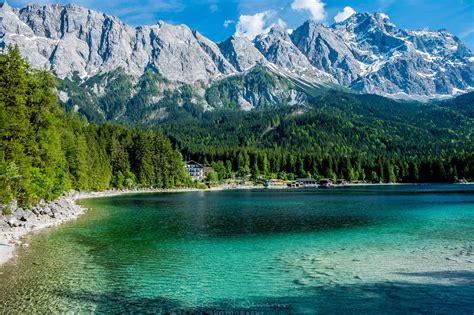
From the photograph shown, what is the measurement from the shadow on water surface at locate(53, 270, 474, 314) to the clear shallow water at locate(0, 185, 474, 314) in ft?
0.18

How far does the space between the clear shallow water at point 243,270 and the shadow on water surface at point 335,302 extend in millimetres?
55

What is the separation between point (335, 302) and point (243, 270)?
8.92 metres

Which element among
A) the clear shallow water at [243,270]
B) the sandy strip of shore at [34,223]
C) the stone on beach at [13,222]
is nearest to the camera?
the clear shallow water at [243,270]

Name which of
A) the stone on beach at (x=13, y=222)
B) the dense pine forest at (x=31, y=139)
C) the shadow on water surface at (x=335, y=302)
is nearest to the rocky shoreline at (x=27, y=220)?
the stone on beach at (x=13, y=222)

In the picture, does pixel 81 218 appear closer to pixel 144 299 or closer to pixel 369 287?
pixel 144 299

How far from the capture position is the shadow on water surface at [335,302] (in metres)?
20.5

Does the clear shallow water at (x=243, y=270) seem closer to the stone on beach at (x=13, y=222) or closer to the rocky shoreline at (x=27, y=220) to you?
the rocky shoreline at (x=27, y=220)

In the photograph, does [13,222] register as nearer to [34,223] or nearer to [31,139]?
[34,223]

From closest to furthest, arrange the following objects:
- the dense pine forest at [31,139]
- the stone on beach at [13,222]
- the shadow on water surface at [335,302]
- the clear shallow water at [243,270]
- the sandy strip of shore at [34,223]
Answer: the shadow on water surface at [335,302]
the clear shallow water at [243,270]
the sandy strip of shore at [34,223]
the stone on beach at [13,222]
the dense pine forest at [31,139]

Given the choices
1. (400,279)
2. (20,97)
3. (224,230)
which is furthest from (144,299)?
(20,97)

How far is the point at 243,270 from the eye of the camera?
95.8 feet

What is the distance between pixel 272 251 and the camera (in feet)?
120

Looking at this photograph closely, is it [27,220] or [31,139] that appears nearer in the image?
[27,220]

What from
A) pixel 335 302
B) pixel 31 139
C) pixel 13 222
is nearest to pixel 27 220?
pixel 13 222
